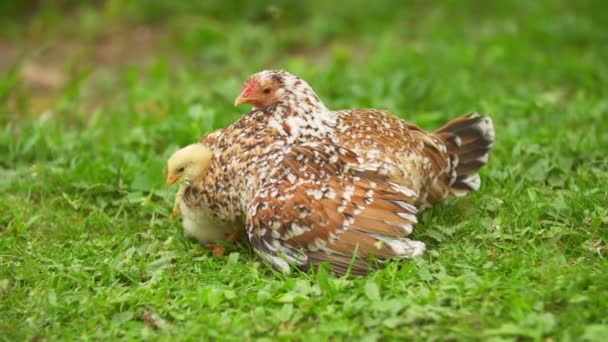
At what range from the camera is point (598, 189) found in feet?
14.5

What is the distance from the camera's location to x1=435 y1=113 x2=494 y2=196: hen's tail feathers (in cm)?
454

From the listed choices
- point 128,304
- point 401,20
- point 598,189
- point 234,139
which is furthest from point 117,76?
point 598,189

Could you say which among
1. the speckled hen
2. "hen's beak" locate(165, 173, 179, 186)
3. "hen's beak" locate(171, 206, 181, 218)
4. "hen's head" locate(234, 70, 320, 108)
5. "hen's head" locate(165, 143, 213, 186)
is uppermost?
"hen's head" locate(234, 70, 320, 108)

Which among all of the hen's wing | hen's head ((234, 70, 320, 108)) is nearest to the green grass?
A: the hen's wing

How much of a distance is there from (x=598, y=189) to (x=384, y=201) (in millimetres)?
1413

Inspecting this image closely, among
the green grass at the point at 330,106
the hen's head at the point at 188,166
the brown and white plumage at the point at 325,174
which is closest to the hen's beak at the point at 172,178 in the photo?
the hen's head at the point at 188,166

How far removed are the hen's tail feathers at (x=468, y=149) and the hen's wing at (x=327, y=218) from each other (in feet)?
2.32

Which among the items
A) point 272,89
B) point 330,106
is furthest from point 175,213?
point 330,106

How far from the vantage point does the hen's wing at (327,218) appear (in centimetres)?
375

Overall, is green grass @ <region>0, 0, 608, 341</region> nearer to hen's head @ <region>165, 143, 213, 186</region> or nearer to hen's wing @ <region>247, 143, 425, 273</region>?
hen's wing @ <region>247, 143, 425, 273</region>

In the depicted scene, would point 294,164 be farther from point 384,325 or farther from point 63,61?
point 63,61

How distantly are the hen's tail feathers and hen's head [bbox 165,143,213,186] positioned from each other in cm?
144

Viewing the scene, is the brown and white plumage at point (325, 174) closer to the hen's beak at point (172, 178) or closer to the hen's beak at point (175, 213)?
the hen's beak at point (172, 178)

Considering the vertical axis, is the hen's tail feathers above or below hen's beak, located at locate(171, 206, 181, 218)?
above
